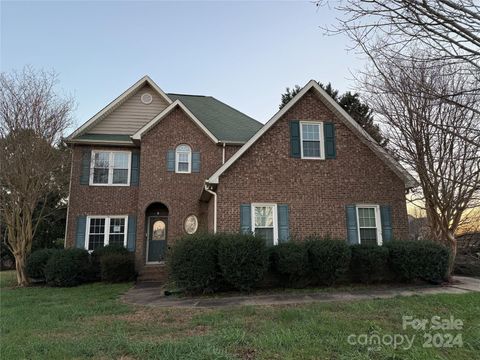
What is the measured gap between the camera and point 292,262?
29.7 ft

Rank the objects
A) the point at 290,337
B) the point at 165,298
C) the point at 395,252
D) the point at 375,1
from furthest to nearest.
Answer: the point at 395,252 < the point at 165,298 < the point at 290,337 < the point at 375,1

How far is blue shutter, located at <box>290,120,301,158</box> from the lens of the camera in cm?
1139

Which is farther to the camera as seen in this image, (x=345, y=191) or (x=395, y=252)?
(x=345, y=191)

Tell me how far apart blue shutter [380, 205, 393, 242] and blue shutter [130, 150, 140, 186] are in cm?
1081

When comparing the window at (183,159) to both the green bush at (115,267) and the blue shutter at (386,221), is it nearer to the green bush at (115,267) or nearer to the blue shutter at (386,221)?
the green bush at (115,267)

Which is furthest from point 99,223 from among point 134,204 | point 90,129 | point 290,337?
point 290,337

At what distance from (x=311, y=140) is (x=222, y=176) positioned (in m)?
3.68

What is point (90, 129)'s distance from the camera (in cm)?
1528

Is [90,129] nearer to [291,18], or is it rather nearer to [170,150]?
[170,150]

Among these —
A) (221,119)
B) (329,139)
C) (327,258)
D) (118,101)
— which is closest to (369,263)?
(327,258)

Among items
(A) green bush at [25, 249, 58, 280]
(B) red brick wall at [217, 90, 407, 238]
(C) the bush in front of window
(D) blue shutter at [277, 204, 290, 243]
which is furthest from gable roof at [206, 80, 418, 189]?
(A) green bush at [25, 249, 58, 280]

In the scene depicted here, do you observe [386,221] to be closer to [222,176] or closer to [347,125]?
[347,125]

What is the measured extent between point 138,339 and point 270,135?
8120 millimetres

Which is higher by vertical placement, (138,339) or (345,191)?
(345,191)
